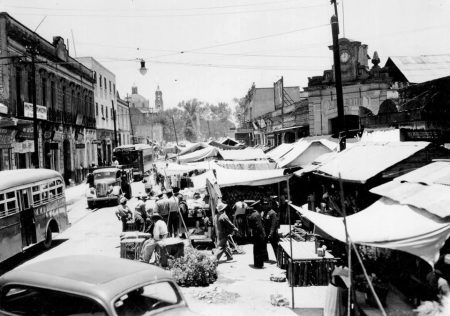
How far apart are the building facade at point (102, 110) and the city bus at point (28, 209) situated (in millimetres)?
30011

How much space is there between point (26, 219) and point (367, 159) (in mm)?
10009

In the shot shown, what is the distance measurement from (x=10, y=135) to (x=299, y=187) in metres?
16.7

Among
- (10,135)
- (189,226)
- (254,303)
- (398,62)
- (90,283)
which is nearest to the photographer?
(90,283)

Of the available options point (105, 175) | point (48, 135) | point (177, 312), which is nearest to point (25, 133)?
point (105, 175)

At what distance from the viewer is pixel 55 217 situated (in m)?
14.1

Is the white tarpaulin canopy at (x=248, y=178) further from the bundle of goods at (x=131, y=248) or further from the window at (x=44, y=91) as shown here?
the window at (x=44, y=91)

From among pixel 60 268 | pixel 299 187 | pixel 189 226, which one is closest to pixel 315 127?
pixel 299 187

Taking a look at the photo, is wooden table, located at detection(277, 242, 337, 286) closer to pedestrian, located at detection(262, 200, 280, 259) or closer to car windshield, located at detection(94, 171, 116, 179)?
pedestrian, located at detection(262, 200, 280, 259)

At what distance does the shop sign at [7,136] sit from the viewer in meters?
22.7

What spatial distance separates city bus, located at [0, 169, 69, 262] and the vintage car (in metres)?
7.77

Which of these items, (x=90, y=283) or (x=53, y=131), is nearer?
(x=90, y=283)

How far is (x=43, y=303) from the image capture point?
5.00 m

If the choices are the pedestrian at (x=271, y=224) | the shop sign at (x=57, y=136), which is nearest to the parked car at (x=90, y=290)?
the pedestrian at (x=271, y=224)

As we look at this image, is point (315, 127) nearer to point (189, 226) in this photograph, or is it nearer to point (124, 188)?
point (124, 188)
